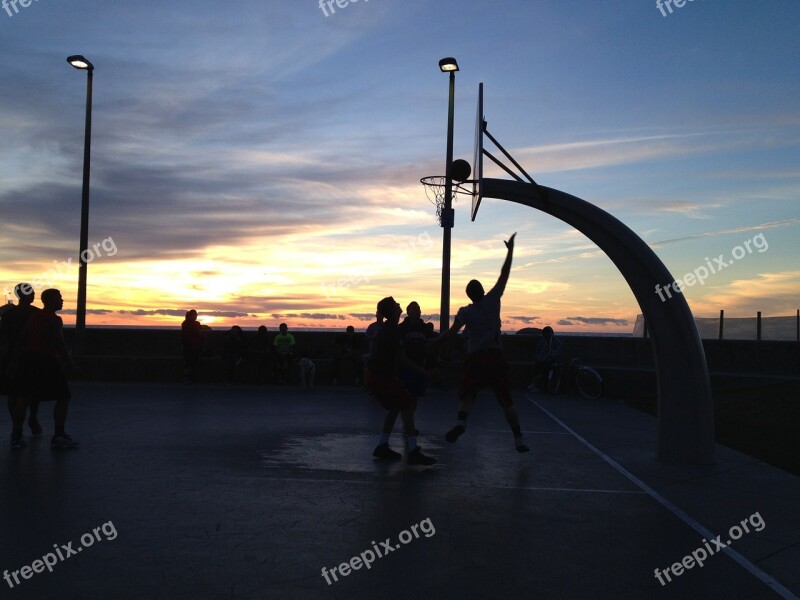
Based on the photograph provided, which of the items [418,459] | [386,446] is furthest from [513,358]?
[418,459]

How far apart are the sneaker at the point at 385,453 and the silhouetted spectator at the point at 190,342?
12137 mm

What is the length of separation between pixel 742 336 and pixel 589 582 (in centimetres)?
2155

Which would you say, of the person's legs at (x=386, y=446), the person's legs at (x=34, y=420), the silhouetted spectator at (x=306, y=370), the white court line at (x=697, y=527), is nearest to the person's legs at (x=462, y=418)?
the person's legs at (x=386, y=446)

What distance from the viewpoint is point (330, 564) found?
15.6 ft

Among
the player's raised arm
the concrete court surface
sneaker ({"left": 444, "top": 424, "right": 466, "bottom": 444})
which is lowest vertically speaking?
the concrete court surface

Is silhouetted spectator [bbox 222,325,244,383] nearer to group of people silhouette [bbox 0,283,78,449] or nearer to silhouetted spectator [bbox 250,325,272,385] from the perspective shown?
silhouetted spectator [bbox 250,325,272,385]

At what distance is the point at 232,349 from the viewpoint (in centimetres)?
2059

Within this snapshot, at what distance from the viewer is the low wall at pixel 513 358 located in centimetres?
1980

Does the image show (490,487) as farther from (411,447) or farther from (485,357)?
(485,357)

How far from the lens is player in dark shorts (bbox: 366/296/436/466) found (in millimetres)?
8617

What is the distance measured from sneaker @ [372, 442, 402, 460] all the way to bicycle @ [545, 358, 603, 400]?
10.4 meters

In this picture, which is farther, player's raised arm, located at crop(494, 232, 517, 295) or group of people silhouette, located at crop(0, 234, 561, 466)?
player's raised arm, located at crop(494, 232, 517, 295)

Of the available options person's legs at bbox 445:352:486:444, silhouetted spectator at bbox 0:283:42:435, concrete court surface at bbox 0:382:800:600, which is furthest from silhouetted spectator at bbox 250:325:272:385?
person's legs at bbox 445:352:486:444

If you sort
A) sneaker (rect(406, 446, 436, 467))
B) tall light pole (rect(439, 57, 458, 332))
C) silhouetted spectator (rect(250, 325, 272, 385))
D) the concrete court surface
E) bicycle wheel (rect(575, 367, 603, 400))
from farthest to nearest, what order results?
1. silhouetted spectator (rect(250, 325, 272, 385))
2. tall light pole (rect(439, 57, 458, 332))
3. bicycle wheel (rect(575, 367, 603, 400))
4. sneaker (rect(406, 446, 436, 467))
5. the concrete court surface
